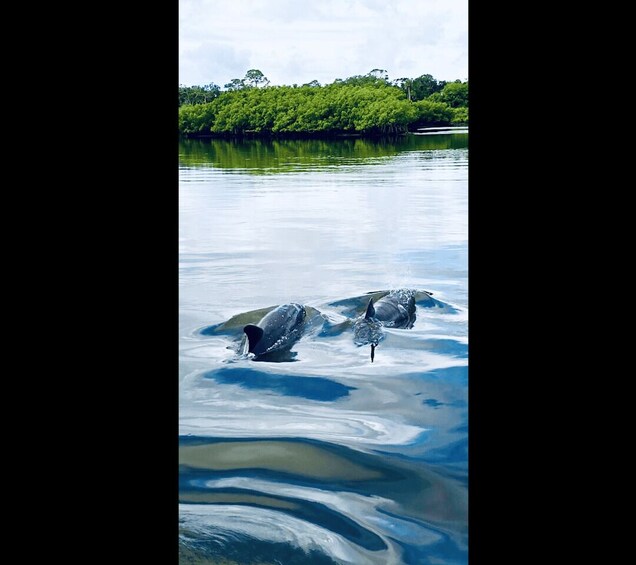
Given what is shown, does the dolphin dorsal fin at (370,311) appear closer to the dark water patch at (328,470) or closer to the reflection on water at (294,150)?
the dark water patch at (328,470)

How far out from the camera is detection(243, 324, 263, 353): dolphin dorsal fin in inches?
182

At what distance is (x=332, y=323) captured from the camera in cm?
505

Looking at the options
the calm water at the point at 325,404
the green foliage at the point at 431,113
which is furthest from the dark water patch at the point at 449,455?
the green foliage at the point at 431,113

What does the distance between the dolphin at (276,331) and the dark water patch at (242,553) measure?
2232 millimetres

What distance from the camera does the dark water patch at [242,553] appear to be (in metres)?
2.22

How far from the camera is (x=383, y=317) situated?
4941mm

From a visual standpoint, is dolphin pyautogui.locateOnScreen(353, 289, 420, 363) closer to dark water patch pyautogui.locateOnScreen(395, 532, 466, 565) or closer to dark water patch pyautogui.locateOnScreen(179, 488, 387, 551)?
dark water patch pyautogui.locateOnScreen(179, 488, 387, 551)

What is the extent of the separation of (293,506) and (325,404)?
125cm

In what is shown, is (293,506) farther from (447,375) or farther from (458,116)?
(458,116)

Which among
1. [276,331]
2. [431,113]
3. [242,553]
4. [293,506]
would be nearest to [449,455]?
[293,506]

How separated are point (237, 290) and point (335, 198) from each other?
447cm

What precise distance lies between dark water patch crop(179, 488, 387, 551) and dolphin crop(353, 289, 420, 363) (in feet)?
6.14
